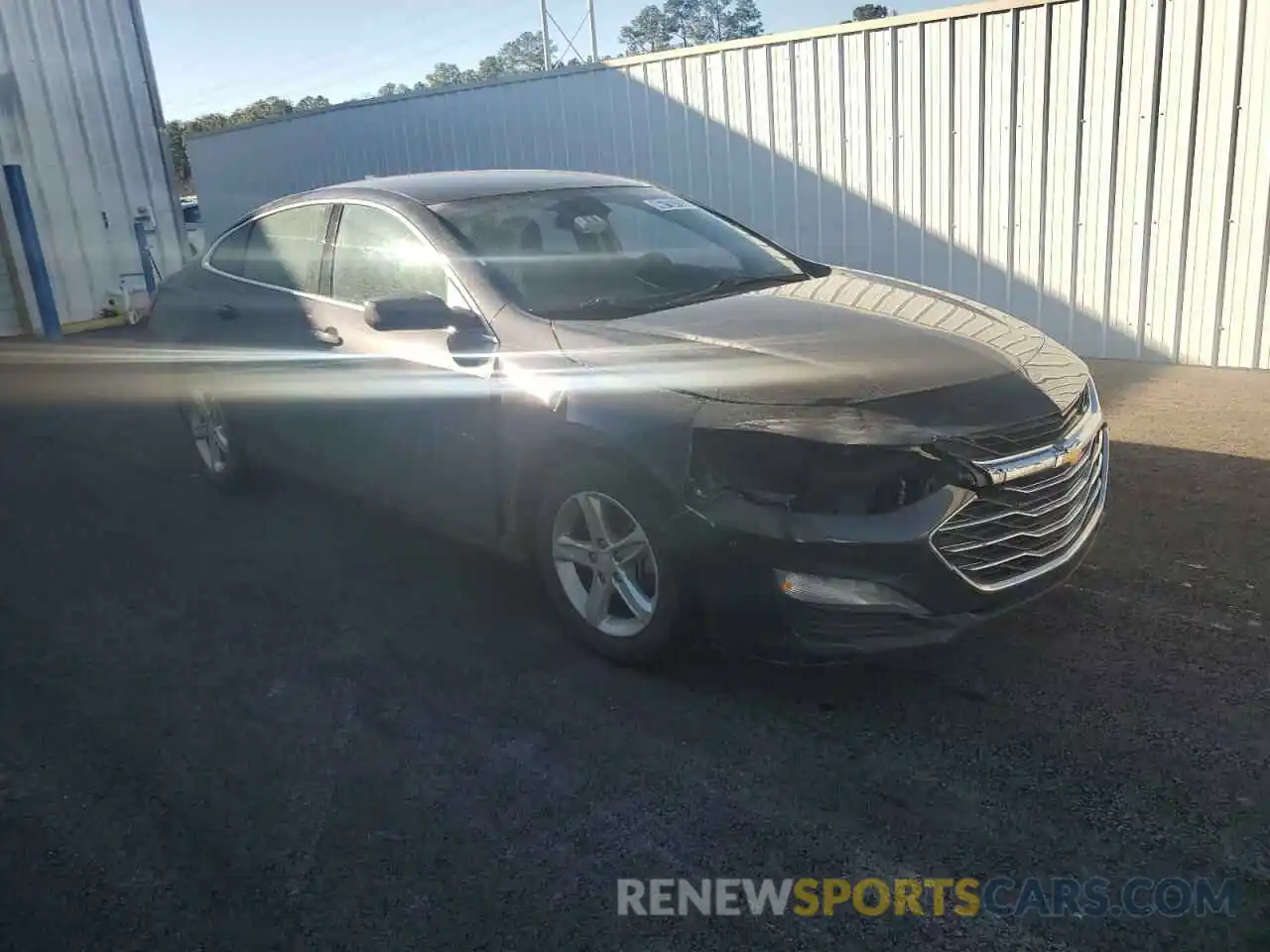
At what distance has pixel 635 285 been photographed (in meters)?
4.17

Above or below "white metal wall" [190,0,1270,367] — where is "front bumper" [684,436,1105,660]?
below

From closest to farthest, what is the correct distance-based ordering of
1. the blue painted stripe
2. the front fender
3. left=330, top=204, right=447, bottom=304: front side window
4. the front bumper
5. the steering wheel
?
the front bumper, the front fender, left=330, top=204, right=447, bottom=304: front side window, the steering wheel, the blue painted stripe

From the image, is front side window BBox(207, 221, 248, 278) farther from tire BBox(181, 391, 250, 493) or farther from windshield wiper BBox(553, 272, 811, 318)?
windshield wiper BBox(553, 272, 811, 318)

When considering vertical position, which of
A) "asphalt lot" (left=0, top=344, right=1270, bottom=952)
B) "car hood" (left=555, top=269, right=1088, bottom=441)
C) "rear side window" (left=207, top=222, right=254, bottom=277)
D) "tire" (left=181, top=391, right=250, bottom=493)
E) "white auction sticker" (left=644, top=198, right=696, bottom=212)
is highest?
"white auction sticker" (left=644, top=198, right=696, bottom=212)

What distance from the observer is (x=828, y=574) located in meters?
2.95

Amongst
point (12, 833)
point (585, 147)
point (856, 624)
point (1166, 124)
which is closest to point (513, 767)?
point (856, 624)

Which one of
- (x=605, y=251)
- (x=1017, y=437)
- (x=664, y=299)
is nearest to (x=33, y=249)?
(x=605, y=251)

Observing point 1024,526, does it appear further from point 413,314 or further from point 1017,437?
point 413,314

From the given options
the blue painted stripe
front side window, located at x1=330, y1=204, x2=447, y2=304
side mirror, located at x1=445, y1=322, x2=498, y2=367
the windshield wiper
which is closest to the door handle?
front side window, located at x1=330, y1=204, x2=447, y2=304

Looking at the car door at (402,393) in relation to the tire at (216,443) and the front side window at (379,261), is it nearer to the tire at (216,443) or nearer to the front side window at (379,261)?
the front side window at (379,261)

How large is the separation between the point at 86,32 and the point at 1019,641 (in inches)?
505

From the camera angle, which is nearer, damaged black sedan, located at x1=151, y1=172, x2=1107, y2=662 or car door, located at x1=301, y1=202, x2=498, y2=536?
damaged black sedan, located at x1=151, y1=172, x2=1107, y2=662

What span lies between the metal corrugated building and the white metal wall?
21.1ft

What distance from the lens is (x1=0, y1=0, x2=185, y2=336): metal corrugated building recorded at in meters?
11.6
